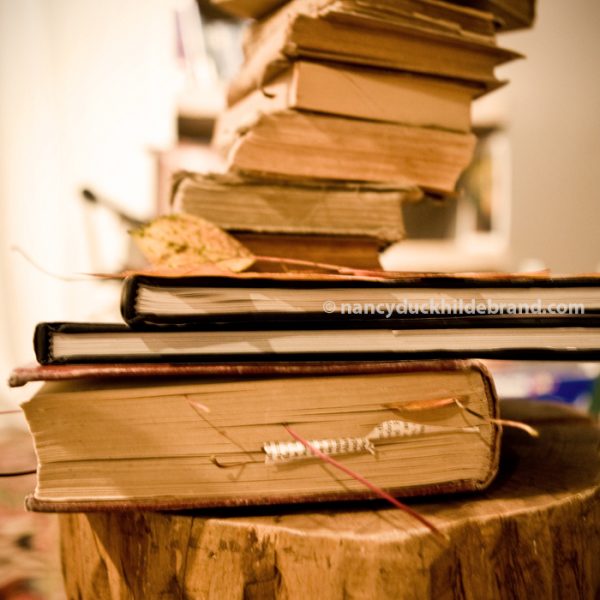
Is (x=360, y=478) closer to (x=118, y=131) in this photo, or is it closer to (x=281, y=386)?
(x=281, y=386)

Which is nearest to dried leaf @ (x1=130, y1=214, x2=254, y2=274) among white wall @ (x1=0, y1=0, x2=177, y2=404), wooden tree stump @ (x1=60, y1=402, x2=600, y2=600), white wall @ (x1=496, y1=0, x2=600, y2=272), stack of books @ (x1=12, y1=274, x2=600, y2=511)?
stack of books @ (x1=12, y1=274, x2=600, y2=511)

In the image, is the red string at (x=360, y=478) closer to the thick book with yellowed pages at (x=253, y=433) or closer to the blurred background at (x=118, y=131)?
the thick book with yellowed pages at (x=253, y=433)

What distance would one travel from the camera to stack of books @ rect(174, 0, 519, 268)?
0.52 meters

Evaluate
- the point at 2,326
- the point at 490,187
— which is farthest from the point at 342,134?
the point at 2,326

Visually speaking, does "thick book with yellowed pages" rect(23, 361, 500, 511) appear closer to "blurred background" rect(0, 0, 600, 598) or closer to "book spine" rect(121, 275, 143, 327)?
"book spine" rect(121, 275, 143, 327)

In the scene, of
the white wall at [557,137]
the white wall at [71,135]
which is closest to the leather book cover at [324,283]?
the white wall at [71,135]

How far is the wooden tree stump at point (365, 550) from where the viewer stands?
0.38 metres

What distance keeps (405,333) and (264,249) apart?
22 centimetres

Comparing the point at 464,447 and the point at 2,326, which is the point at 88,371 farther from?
the point at 2,326

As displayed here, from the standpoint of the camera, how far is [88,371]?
36 cm

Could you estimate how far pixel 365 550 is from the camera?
0.37 m

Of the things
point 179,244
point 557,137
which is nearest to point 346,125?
point 179,244

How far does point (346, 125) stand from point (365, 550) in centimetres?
43

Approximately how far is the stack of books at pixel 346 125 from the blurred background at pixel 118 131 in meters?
0.78
